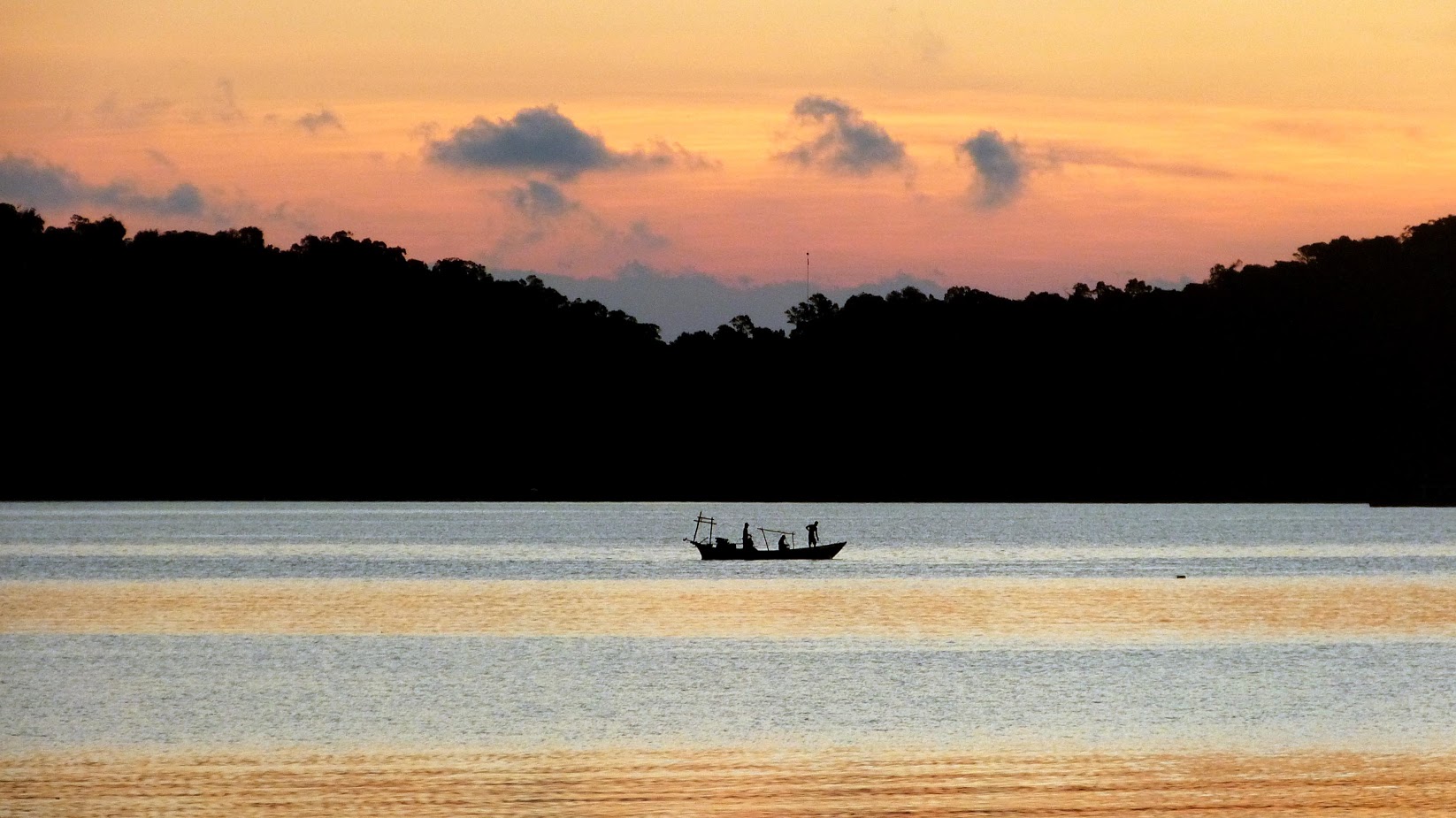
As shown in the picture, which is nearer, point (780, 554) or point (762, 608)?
point (762, 608)

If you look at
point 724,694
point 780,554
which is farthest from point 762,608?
point 724,694

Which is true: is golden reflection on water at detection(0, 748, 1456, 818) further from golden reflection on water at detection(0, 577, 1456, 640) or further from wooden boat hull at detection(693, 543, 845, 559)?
wooden boat hull at detection(693, 543, 845, 559)

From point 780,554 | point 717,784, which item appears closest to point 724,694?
point 717,784

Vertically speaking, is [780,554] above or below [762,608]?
above

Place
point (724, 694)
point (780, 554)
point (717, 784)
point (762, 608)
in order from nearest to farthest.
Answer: point (717, 784), point (724, 694), point (762, 608), point (780, 554)

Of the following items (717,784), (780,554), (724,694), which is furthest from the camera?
(780,554)

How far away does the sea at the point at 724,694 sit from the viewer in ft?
72.0

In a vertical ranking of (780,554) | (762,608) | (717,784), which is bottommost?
(762,608)

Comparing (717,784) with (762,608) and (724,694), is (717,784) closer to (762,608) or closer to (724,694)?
(724,694)

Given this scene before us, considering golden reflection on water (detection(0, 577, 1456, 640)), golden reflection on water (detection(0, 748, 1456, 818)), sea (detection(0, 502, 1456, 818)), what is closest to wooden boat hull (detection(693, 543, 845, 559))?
sea (detection(0, 502, 1456, 818))

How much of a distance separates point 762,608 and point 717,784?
42.7 meters

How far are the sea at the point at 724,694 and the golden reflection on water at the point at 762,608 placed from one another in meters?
0.33

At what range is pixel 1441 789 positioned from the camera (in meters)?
21.8

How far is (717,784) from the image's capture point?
74.7 ft
